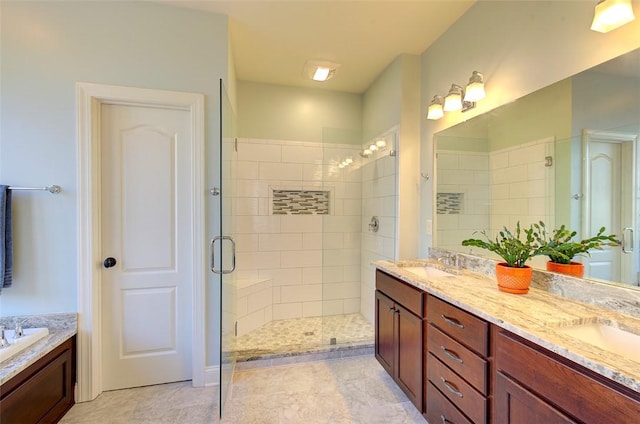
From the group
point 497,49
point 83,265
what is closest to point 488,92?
point 497,49

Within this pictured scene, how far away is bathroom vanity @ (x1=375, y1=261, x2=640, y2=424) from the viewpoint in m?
0.82

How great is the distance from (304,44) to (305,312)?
279 centimetres

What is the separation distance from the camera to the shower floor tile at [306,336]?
2.47m

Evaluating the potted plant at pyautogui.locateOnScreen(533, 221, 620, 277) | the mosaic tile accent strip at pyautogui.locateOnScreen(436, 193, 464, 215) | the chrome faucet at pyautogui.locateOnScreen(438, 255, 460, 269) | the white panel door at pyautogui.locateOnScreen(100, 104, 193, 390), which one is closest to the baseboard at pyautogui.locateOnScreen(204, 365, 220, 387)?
Result: the white panel door at pyautogui.locateOnScreen(100, 104, 193, 390)

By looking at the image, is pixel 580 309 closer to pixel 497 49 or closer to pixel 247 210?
pixel 497 49

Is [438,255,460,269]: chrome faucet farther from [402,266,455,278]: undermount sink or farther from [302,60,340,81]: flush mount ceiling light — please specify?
[302,60,340,81]: flush mount ceiling light

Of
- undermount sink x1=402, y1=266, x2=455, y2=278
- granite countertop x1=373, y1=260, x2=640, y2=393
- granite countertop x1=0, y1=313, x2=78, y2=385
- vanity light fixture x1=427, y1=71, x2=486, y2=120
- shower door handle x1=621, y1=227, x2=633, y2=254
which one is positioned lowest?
granite countertop x1=0, y1=313, x2=78, y2=385

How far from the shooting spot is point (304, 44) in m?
2.50

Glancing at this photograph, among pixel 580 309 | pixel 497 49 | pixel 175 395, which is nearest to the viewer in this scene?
pixel 580 309

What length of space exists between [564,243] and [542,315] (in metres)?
0.53

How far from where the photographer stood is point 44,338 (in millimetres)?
1749

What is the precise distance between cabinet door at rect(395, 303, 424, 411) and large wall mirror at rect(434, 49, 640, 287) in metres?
0.74

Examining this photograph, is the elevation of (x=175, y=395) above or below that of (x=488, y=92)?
below

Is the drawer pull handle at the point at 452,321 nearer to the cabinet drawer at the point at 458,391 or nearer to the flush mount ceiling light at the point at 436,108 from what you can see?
the cabinet drawer at the point at 458,391
